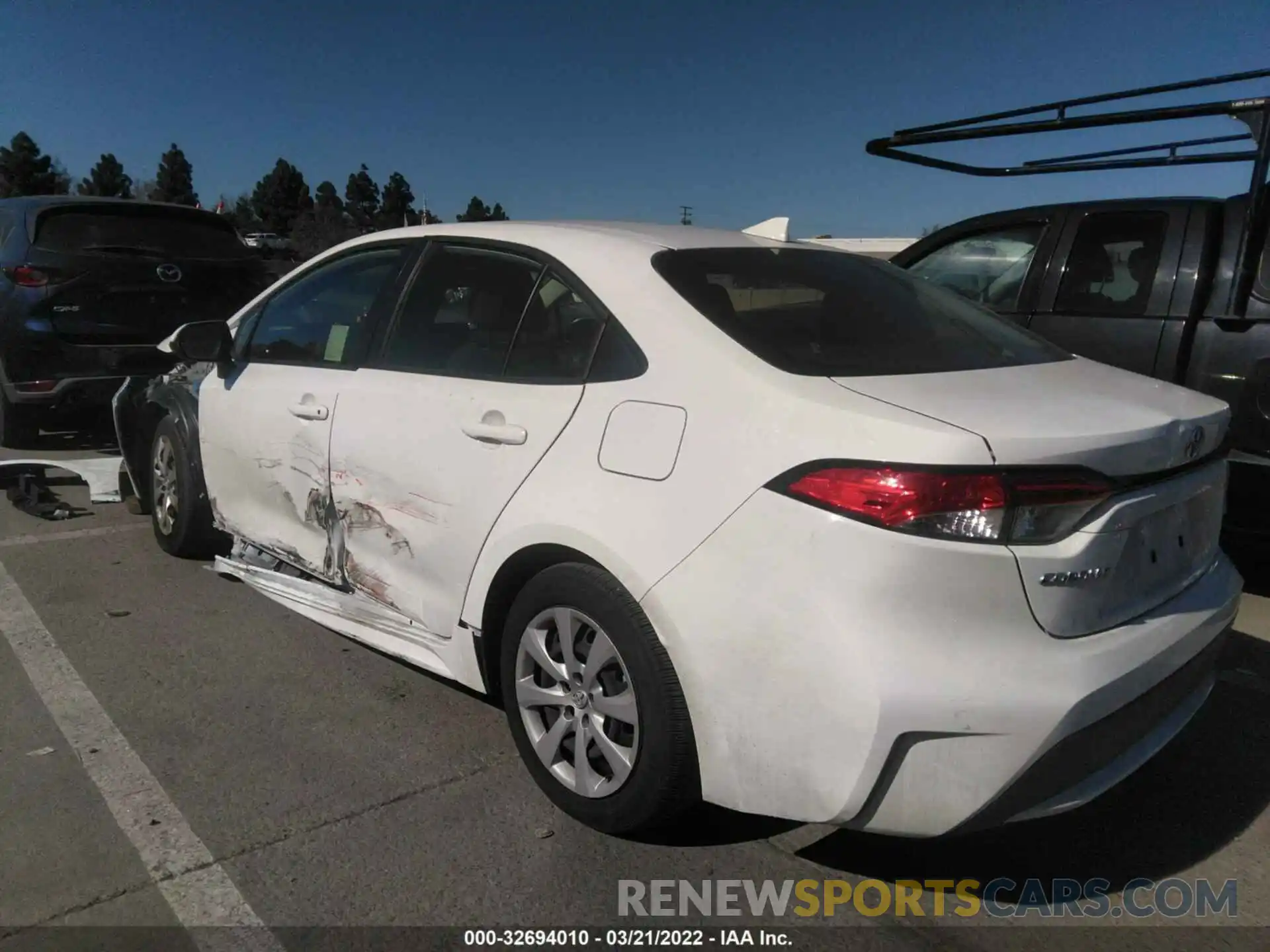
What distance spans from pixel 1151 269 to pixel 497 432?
362cm

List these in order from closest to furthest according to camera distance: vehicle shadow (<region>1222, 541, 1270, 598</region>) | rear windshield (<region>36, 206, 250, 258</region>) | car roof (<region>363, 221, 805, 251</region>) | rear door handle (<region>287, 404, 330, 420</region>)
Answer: car roof (<region>363, 221, 805, 251</region>) → rear door handle (<region>287, 404, 330, 420</region>) → vehicle shadow (<region>1222, 541, 1270, 598</region>) → rear windshield (<region>36, 206, 250, 258</region>)

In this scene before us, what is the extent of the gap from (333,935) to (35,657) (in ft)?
7.36

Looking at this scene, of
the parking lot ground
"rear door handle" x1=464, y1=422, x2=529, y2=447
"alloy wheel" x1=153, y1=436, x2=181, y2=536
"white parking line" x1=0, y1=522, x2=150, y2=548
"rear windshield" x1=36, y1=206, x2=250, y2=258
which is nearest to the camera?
the parking lot ground

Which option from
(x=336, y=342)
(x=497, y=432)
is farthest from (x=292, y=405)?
(x=497, y=432)

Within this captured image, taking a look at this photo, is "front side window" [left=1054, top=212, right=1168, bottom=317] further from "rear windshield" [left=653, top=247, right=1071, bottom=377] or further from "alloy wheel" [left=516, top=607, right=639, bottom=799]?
"alloy wheel" [left=516, top=607, right=639, bottom=799]

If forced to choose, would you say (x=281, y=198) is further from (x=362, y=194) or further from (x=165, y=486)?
(x=165, y=486)

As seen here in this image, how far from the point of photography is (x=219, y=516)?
438 centimetres

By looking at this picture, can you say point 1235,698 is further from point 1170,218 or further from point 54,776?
point 54,776

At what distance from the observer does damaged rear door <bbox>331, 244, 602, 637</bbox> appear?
275 cm

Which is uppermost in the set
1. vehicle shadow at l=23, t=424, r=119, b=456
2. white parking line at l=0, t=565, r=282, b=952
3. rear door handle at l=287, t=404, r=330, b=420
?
rear door handle at l=287, t=404, r=330, b=420

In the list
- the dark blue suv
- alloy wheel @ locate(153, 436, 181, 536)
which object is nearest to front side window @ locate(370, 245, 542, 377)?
alloy wheel @ locate(153, 436, 181, 536)

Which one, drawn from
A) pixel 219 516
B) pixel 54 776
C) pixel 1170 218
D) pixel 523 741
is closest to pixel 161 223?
pixel 219 516

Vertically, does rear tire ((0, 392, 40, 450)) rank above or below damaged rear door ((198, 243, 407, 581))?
below

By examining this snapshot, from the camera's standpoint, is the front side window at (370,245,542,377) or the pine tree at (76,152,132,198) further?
the pine tree at (76,152,132,198)
